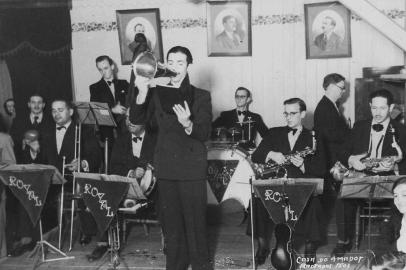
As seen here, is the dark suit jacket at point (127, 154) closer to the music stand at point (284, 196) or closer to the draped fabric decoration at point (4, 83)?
the music stand at point (284, 196)

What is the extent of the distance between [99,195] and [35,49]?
3819mm

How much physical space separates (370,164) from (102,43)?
186 inches

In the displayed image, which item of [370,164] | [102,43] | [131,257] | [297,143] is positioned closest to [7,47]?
[102,43]

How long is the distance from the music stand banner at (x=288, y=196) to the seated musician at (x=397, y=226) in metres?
0.69

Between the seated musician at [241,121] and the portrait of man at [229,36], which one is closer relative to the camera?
the seated musician at [241,121]

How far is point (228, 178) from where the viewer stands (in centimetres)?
717

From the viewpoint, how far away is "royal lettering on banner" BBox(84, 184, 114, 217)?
17.4ft

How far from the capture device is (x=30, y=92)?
8273mm

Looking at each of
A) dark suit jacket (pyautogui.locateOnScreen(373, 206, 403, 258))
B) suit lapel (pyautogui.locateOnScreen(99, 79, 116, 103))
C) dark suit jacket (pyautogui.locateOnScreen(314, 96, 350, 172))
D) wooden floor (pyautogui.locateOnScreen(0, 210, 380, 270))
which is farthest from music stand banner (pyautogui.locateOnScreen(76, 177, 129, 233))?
dark suit jacket (pyautogui.locateOnScreen(314, 96, 350, 172))

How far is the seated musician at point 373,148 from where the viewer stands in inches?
229

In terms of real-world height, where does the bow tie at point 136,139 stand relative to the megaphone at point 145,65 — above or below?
below

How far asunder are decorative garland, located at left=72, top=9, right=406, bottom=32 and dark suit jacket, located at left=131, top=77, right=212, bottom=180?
12.5 ft

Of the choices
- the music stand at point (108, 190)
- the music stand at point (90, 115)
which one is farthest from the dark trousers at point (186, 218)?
the music stand at point (90, 115)

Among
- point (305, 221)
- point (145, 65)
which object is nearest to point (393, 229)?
point (305, 221)
